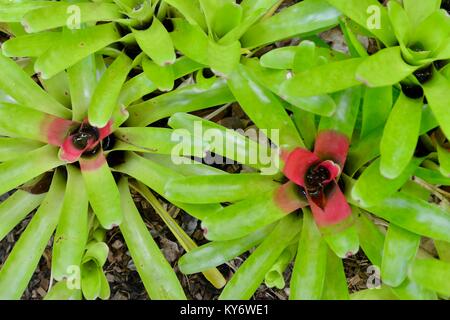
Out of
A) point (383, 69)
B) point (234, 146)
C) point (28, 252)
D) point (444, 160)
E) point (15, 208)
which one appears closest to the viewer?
point (383, 69)

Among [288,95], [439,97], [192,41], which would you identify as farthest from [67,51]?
[439,97]

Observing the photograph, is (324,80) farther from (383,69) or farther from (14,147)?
(14,147)

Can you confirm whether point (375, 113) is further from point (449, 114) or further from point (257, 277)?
point (257, 277)

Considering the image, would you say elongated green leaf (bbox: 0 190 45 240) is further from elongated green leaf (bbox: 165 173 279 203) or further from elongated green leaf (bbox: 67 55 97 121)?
elongated green leaf (bbox: 165 173 279 203)

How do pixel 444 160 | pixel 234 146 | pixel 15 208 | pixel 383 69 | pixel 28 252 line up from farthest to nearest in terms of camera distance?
pixel 15 208, pixel 28 252, pixel 234 146, pixel 444 160, pixel 383 69

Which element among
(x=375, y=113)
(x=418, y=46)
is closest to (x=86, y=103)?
(x=375, y=113)

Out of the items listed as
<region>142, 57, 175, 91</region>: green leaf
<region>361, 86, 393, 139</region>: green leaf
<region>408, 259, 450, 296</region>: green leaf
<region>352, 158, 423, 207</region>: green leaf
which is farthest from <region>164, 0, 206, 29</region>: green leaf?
<region>408, 259, 450, 296</region>: green leaf

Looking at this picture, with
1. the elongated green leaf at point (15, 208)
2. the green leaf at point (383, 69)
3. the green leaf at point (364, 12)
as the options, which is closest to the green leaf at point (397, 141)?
the green leaf at point (383, 69)

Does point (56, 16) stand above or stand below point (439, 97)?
above
